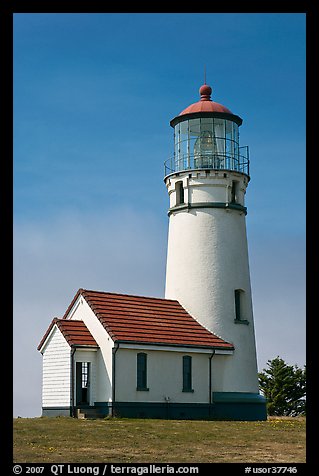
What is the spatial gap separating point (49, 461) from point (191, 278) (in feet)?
57.3

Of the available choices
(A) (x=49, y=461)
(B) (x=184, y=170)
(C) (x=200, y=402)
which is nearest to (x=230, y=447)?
(A) (x=49, y=461)

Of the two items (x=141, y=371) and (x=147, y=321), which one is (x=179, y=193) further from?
(x=141, y=371)

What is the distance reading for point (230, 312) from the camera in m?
31.8

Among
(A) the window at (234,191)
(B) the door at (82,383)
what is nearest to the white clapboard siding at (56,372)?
(B) the door at (82,383)

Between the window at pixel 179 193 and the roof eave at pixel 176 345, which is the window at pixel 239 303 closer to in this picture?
the roof eave at pixel 176 345

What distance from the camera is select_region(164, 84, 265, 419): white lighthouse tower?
1244 inches

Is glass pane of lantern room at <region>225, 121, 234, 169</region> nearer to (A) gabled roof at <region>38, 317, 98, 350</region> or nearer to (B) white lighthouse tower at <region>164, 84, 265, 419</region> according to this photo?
(B) white lighthouse tower at <region>164, 84, 265, 419</region>

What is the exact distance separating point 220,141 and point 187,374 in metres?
9.57

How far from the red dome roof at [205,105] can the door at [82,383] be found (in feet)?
37.1

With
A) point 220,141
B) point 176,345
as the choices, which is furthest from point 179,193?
point 176,345

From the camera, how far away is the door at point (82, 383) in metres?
28.5

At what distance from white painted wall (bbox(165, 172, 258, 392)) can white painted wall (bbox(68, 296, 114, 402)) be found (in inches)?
188
